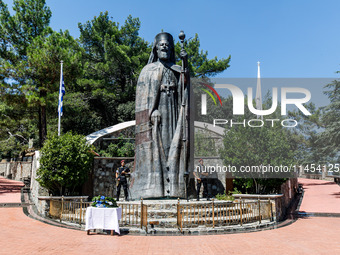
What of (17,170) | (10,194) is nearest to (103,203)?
(10,194)

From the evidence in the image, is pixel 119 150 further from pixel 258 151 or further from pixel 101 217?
pixel 101 217

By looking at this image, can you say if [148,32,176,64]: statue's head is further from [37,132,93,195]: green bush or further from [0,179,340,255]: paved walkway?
[0,179,340,255]: paved walkway

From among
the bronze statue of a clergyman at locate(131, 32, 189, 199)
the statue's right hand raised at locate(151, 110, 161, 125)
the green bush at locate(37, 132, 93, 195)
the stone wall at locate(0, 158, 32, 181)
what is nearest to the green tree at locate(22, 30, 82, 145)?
the stone wall at locate(0, 158, 32, 181)

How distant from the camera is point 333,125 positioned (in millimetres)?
26922

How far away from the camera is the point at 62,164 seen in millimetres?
14031

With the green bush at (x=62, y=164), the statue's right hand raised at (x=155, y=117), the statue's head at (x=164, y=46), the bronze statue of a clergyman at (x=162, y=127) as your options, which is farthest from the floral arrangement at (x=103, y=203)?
the statue's head at (x=164, y=46)

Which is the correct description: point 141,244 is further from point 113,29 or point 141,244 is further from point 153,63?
point 113,29

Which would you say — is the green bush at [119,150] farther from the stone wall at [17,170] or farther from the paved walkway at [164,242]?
the paved walkway at [164,242]

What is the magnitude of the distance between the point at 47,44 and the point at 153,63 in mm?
12117

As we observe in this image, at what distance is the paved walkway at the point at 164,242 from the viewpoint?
756 cm

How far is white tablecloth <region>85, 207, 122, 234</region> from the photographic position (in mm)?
9352

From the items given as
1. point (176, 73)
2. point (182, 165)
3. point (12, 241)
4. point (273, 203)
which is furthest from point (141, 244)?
point (176, 73)

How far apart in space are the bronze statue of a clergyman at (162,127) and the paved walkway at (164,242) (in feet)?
13.4

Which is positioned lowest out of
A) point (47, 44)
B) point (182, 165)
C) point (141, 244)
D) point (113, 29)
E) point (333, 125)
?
point (141, 244)
